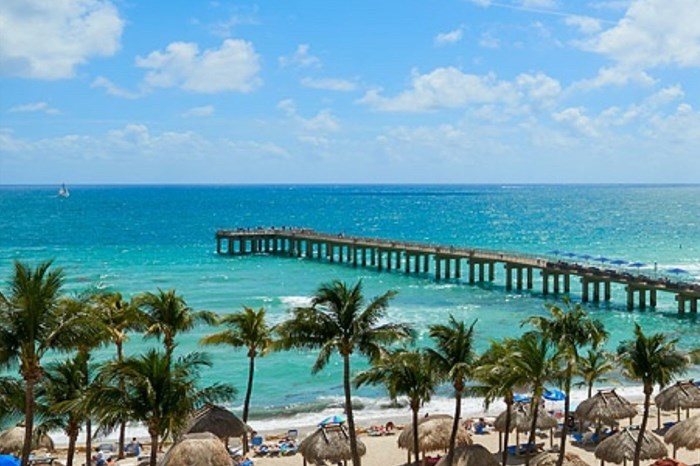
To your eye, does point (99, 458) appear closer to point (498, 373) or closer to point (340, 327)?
point (340, 327)

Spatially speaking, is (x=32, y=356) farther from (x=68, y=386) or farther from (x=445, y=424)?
(x=445, y=424)

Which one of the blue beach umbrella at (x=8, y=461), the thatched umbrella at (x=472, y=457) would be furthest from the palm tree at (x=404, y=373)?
the blue beach umbrella at (x=8, y=461)


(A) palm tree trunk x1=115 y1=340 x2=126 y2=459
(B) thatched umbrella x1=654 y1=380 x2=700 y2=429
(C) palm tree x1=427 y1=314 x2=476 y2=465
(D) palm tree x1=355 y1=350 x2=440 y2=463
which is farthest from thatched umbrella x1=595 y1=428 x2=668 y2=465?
(A) palm tree trunk x1=115 y1=340 x2=126 y2=459

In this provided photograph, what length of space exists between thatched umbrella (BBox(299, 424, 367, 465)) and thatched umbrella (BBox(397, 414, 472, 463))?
148 centimetres

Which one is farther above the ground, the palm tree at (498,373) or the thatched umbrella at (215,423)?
the palm tree at (498,373)

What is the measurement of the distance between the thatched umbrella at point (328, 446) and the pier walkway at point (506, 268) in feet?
117

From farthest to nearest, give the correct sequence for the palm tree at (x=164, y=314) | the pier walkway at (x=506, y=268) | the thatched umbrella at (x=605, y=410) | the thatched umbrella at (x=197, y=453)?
the pier walkway at (x=506, y=268), the thatched umbrella at (x=605, y=410), the palm tree at (x=164, y=314), the thatched umbrella at (x=197, y=453)

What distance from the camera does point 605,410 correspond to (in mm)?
25375

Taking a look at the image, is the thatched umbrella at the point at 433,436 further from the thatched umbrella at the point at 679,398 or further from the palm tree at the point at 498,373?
the thatched umbrella at the point at 679,398

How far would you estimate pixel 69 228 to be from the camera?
13750 cm

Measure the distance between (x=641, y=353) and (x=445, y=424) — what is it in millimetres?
5787

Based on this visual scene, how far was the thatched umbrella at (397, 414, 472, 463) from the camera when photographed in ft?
75.9

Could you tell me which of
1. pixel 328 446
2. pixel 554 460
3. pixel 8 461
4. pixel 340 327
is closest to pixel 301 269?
pixel 328 446

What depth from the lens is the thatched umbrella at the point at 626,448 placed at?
22.1 metres
